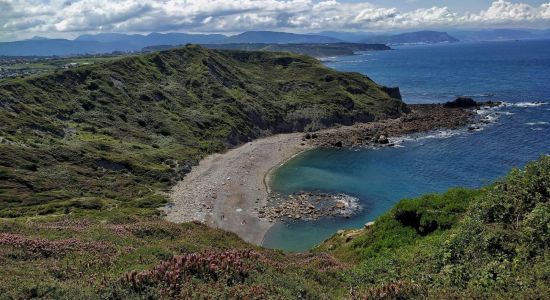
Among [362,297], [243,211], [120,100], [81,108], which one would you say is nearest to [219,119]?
[120,100]

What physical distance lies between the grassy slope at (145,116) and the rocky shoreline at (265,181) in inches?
167

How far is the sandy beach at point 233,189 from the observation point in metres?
54.8

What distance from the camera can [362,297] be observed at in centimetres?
1098

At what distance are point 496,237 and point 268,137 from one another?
91.7 meters

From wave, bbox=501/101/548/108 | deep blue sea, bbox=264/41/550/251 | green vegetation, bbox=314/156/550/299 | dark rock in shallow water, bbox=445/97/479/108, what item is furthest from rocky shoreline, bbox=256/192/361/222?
wave, bbox=501/101/548/108

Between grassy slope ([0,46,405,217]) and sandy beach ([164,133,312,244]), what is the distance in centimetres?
376

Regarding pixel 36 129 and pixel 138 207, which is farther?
pixel 36 129

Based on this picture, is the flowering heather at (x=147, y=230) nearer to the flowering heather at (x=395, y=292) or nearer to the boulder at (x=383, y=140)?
the flowering heather at (x=395, y=292)

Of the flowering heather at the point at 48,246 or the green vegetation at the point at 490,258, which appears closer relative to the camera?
the green vegetation at the point at 490,258

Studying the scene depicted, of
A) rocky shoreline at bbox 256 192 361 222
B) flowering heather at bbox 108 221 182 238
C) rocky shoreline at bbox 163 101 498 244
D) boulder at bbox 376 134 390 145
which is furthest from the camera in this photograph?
boulder at bbox 376 134 390 145

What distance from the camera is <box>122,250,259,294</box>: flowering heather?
446 inches

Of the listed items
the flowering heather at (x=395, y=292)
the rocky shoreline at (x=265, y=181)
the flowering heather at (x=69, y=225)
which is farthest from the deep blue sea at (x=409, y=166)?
the flowering heather at (x=395, y=292)

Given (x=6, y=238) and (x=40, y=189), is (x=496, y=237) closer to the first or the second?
(x=6, y=238)

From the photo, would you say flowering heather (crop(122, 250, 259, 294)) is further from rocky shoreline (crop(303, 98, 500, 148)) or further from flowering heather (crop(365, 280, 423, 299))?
rocky shoreline (crop(303, 98, 500, 148))
